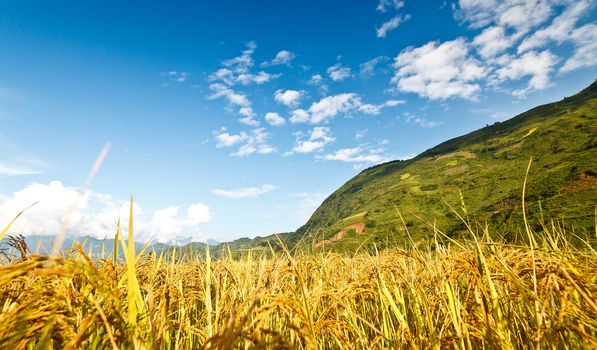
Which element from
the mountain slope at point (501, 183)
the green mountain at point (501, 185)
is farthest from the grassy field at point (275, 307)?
the mountain slope at point (501, 183)

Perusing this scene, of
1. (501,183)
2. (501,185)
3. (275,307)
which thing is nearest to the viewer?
(275,307)

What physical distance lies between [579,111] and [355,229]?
6136 cm

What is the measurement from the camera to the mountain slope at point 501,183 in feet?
131

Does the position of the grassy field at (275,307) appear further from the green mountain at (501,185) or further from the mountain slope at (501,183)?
the mountain slope at (501,183)

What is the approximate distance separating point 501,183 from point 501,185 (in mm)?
1080

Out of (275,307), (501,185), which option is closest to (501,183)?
(501,185)

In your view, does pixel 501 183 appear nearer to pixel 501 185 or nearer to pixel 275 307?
pixel 501 185

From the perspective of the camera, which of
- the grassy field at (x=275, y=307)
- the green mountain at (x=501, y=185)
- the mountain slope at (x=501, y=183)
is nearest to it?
the grassy field at (x=275, y=307)

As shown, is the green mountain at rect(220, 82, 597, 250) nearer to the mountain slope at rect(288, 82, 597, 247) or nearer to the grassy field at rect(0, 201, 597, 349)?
the mountain slope at rect(288, 82, 597, 247)

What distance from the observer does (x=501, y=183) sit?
217 ft

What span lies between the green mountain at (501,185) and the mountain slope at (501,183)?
128 millimetres

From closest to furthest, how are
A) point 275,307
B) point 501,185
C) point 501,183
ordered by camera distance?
point 275,307 < point 501,185 < point 501,183

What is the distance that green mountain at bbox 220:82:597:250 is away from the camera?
3880cm

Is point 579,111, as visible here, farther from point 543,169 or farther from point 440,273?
point 440,273
